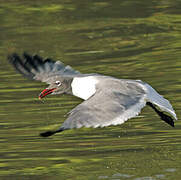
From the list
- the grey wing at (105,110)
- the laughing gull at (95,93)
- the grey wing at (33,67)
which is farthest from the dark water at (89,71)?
the grey wing at (33,67)

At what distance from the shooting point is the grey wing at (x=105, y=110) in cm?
672

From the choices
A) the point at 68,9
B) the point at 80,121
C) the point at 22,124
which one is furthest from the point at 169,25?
the point at 80,121

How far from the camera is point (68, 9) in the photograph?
1841 centimetres

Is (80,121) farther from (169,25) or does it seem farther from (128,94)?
(169,25)

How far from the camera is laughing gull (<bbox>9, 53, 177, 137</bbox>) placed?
270 inches

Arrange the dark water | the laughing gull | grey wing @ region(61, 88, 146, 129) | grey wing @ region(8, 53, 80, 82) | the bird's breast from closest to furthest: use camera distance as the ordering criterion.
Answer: grey wing @ region(61, 88, 146, 129) → the laughing gull → the dark water → the bird's breast → grey wing @ region(8, 53, 80, 82)

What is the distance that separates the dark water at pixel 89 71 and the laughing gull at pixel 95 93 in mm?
698

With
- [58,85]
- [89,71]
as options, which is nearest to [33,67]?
[58,85]

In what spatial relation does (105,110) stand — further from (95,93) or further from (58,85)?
(58,85)

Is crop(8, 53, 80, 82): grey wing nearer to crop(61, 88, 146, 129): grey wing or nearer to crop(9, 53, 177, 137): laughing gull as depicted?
crop(9, 53, 177, 137): laughing gull

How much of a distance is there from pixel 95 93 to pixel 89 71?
5082 millimetres

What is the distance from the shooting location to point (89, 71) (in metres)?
12.8

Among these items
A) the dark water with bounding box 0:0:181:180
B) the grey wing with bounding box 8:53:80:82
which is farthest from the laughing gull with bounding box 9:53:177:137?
the dark water with bounding box 0:0:181:180

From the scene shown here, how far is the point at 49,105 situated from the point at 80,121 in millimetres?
4401
